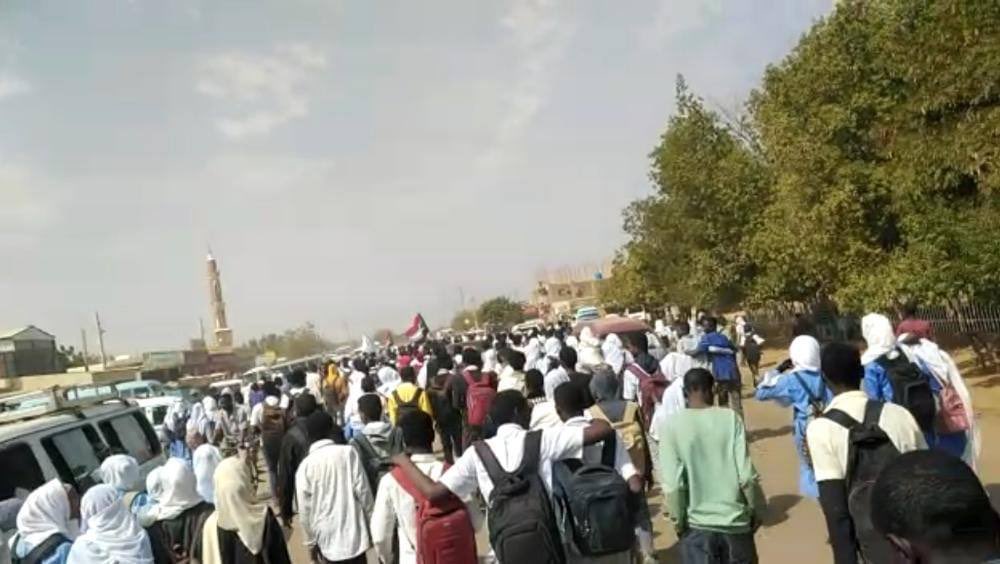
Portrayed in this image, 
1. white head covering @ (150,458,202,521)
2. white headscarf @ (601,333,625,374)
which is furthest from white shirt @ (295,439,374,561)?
white headscarf @ (601,333,625,374)

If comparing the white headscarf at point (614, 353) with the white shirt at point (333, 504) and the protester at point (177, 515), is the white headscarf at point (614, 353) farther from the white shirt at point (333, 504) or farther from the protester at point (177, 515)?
the protester at point (177, 515)

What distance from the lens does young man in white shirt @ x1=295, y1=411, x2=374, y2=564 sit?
5.95 m

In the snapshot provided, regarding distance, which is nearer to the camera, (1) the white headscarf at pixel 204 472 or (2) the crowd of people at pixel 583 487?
(2) the crowd of people at pixel 583 487

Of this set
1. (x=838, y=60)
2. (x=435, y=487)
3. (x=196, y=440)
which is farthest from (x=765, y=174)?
(x=435, y=487)

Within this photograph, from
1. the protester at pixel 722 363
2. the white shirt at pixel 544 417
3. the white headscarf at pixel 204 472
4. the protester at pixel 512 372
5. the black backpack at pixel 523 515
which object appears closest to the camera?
the black backpack at pixel 523 515

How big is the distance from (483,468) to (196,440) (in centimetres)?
920

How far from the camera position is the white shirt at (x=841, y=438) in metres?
3.93

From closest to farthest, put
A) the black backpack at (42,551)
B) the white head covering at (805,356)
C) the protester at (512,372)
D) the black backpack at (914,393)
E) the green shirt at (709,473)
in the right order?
the green shirt at (709,473) → the black backpack at (42,551) → the black backpack at (914,393) → the white head covering at (805,356) → the protester at (512,372)

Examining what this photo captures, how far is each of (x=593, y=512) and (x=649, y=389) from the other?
16.6ft

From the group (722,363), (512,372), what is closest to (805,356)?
(512,372)

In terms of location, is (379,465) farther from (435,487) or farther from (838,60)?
(838,60)

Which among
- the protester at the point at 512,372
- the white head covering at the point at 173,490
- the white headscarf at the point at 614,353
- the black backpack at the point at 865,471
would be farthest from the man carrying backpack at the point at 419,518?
the white headscarf at the point at 614,353

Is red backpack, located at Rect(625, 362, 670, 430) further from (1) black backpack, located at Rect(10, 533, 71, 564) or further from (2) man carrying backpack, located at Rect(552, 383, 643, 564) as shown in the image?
(1) black backpack, located at Rect(10, 533, 71, 564)

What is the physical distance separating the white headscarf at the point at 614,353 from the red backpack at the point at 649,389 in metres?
1.36
